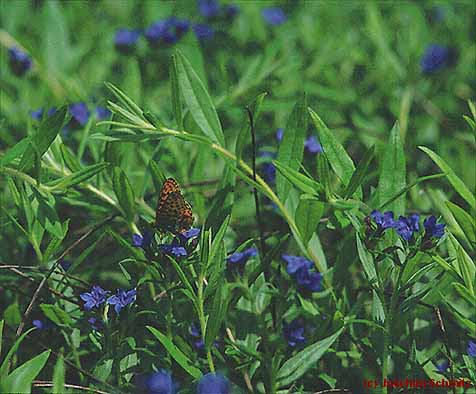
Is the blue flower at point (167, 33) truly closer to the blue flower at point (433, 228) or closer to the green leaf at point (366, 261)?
the green leaf at point (366, 261)

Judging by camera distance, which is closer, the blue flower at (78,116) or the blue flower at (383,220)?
the blue flower at (383,220)

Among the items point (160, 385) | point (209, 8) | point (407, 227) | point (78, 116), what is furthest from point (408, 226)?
point (209, 8)

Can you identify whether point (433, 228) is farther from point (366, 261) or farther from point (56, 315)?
point (56, 315)

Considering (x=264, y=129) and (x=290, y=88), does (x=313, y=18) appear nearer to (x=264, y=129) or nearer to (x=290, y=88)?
(x=290, y=88)

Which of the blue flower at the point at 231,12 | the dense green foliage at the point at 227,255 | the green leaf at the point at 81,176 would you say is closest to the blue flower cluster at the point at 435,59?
the dense green foliage at the point at 227,255

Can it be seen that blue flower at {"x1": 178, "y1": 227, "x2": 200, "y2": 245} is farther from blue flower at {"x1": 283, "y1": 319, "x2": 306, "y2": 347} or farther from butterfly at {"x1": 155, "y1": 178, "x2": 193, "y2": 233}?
blue flower at {"x1": 283, "y1": 319, "x2": 306, "y2": 347}

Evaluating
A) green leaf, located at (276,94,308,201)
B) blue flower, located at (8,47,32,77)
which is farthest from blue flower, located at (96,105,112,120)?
green leaf, located at (276,94,308,201)
